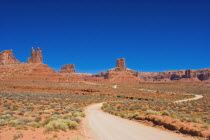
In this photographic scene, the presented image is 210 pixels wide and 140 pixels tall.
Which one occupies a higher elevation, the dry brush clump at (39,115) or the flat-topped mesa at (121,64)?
the flat-topped mesa at (121,64)

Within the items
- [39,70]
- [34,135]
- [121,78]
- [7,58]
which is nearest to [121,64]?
[121,78]

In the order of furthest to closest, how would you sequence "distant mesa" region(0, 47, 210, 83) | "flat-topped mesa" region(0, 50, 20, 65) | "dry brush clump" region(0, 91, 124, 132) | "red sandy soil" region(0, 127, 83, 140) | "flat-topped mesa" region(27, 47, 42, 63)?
"flat-topped mesa" region(27, 47, 42, 63)
"flat-topped mesa" region(0, 50, 20, 65)
"distant mesa" region(0, 47, 210, 83)
"dry brush clump" region(0, 91, 124, 132)
"red sandy soil" region(0, 127, 83, 140)

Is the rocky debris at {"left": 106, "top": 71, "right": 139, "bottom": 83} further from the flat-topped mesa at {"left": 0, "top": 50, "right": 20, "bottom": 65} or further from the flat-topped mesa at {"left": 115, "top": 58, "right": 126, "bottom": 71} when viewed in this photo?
the flat-topped mesa at {"left": 0, "top": 50, "right": 20, "bottom": 65}

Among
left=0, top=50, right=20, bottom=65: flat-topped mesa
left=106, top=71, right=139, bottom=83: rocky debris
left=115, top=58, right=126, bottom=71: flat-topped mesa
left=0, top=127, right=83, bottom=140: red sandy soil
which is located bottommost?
left=0, top=127, right=83, bottom=140: red sandy soil

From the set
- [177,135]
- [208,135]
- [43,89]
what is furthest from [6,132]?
[43,89]

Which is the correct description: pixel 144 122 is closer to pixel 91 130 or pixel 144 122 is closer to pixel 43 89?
pixel 91 130

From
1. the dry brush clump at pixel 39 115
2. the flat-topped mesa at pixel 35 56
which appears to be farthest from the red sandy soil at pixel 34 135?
the flat-topped mesa at pixel 35 56

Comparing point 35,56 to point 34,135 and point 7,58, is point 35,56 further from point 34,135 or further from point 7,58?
point 34,135

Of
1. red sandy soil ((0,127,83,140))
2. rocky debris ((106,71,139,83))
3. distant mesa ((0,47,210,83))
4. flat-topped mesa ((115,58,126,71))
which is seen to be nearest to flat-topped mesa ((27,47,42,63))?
distant mesa ((0,47,210,83))

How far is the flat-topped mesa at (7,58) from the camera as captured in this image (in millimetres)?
110606

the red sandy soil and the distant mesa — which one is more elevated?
the distant mesa

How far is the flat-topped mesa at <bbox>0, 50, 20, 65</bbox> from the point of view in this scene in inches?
4355

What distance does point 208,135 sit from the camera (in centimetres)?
937

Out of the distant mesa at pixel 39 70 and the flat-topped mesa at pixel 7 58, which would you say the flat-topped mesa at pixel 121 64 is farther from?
the flat-topped mesa at pixel 7 58
